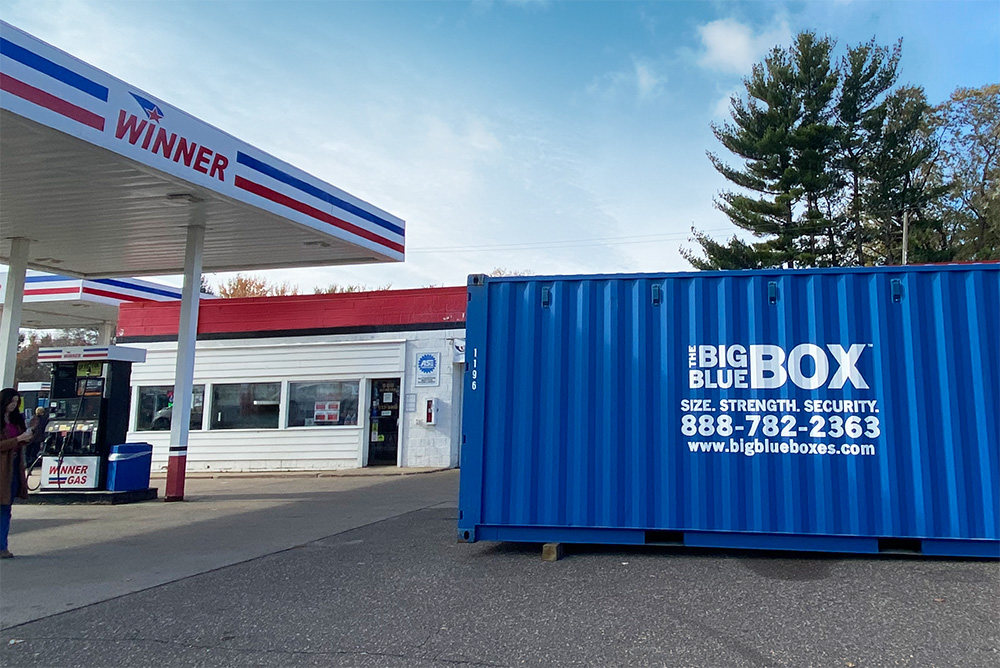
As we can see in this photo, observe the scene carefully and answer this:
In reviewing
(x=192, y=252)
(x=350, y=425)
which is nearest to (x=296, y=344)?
(x=350, y=425)

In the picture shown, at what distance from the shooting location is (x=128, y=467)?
1227 cm

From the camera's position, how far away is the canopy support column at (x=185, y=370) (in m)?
12.2

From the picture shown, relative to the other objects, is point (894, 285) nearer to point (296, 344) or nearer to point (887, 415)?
point (887, 415)

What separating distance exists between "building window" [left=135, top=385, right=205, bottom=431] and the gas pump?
651cm

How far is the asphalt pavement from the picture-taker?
441 cm

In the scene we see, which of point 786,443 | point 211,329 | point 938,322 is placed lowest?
point 786,443

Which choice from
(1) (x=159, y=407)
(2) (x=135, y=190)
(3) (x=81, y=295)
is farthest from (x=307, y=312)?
(2) (x=135, y=190)

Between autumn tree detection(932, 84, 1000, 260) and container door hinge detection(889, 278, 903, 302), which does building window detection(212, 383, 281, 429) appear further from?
autumn tree detection(932, 84, 1000, 260)

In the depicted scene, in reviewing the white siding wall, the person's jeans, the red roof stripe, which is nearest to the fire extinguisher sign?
the white siding wall

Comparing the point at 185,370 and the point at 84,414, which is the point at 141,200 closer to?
the point at 185,370

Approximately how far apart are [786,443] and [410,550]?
3960 mm

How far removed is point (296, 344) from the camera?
59.9 feet

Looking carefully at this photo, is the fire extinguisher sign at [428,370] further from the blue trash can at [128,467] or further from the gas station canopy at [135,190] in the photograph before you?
the blue trash can at [128,467]

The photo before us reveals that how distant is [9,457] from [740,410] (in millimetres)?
7610
